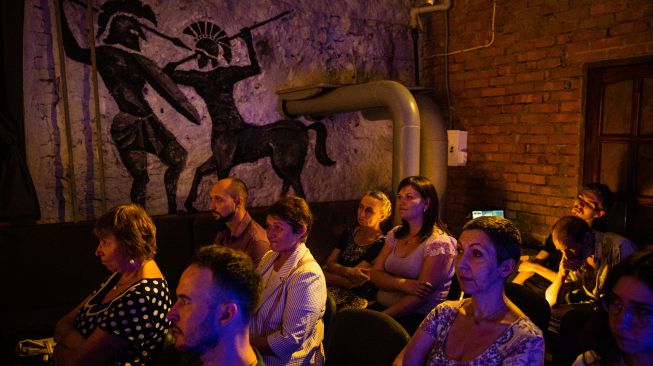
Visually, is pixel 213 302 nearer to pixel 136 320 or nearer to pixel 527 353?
pixel 136 320

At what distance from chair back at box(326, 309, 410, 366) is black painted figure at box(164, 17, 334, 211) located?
2.87 m

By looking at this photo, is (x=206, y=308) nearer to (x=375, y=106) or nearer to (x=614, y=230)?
(x=375, y=106)

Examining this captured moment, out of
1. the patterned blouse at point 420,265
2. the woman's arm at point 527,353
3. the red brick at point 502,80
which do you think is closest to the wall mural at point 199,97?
the red brick at point 502,80

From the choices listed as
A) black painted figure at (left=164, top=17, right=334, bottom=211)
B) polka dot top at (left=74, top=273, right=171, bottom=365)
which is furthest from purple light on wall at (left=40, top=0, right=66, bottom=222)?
polka dot top at (left=74, top=273, right=171, bottom=365)

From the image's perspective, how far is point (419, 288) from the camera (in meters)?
2.98

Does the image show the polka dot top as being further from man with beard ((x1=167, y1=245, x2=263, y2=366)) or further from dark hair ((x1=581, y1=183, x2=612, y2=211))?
dark hair ((x1=581, y1=183, x2=612, y2=211))

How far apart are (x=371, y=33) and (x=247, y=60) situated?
5.29 feet

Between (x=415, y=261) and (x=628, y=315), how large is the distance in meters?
1.65

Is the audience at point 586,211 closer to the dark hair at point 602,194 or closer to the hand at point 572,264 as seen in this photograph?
the dark hair at point 602,194

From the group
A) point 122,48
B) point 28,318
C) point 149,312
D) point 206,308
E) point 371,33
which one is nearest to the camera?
point 206,308

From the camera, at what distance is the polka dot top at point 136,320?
2.12 metres

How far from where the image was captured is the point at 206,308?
1.54 m

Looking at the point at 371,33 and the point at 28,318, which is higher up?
the point at 371,33

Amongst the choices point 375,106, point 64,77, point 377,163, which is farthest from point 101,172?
point 377,163
